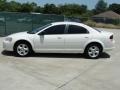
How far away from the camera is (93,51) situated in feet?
43.2

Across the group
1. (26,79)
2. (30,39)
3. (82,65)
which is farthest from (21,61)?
(26,79)

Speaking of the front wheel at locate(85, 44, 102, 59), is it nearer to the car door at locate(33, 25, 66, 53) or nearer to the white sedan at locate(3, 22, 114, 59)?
the white sedan at locate(3, 22, 114, 59)

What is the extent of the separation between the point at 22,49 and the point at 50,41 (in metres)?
1.21

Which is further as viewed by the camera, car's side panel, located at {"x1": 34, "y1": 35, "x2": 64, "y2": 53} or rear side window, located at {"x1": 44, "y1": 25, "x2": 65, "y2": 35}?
rear side window, located at {"x1": 44, "y1": 25, "x2": 65, "y2": 35}

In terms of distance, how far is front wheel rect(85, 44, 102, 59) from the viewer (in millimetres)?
13164

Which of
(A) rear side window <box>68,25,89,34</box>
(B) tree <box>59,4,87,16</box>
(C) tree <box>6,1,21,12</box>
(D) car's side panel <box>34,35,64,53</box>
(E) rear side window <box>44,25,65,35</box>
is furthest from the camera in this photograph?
(B) tree <box>59,4,87,16</box>

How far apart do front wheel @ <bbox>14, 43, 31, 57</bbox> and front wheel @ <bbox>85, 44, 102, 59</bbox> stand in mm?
2498

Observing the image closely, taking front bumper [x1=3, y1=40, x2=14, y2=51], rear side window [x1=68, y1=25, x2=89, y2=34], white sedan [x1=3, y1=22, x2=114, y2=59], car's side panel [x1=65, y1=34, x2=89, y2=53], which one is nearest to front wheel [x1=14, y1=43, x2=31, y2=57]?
white sedan [x1=3, y1=22, x2=114, y2=59]

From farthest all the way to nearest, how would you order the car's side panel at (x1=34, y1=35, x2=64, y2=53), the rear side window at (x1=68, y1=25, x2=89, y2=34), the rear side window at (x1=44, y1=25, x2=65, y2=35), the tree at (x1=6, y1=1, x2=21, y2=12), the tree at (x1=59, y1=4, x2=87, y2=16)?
the tree at (x1=59, y1=4, x2=87, y2=16), the tree at (x1=6, y1=1, x2=21, y2=12), the rear side window at (x1=68, y1=25, x2=89, y2=34), the rear side window at (x1=44, y1=25, x2=65, y2=35), the car's side panel at (x1=34, y1=35, x2=64, y2=53)

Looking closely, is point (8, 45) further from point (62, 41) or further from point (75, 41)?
point (75, 41)

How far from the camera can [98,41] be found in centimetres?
1313

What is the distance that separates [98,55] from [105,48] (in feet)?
1.38

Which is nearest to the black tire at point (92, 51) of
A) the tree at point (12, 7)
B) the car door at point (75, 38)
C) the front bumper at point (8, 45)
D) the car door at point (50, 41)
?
the car door at point (75, 38)

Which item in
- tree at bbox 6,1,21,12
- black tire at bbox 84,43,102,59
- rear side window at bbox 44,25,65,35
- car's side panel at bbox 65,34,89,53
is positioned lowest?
black tire at bbox 84,43,102,59
